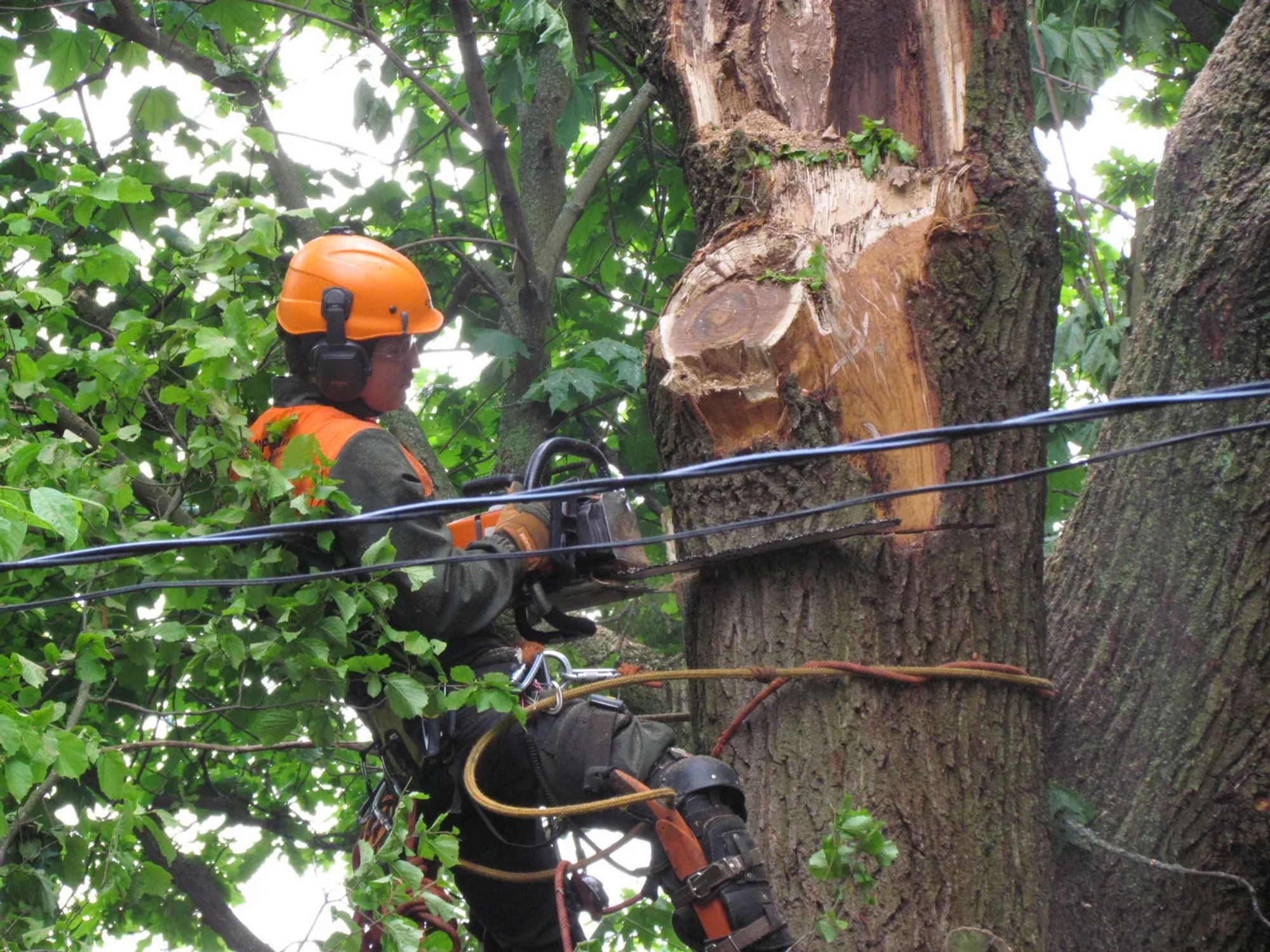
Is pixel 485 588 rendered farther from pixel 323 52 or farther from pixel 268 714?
pixel 323 52

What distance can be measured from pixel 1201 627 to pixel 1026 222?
989 mm

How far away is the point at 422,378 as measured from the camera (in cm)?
1120

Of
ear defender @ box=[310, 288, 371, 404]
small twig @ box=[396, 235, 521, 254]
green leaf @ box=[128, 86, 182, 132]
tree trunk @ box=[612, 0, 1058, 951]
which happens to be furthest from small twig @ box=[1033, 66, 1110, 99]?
green leaf @ box=[128, 86, 182, 132]

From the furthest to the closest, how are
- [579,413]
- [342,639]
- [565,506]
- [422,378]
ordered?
[422,378]
[579,413]
[565,506]
[342,639]

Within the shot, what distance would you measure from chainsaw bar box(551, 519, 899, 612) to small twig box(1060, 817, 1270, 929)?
2.50ft

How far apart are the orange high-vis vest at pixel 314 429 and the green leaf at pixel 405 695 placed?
0.46 m

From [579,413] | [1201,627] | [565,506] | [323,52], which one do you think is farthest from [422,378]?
[1201,627]

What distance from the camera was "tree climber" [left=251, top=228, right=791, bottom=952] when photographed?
280 cm

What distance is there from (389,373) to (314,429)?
1.17ft

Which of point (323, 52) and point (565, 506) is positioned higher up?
point (323, 52)

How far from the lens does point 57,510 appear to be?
203 cm

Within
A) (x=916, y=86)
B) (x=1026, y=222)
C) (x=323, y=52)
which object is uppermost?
(x=323, y=52)

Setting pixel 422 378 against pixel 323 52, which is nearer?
pixel 323 52

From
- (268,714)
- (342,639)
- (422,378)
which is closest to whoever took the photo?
(342,639)
